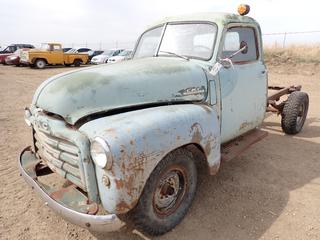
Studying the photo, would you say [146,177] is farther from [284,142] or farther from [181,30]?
[284,142]

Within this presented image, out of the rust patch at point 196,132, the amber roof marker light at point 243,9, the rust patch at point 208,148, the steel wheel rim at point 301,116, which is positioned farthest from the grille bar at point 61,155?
the steel wheel rim at point 301,116

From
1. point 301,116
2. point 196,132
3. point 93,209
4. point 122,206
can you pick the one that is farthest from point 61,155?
point 301,116

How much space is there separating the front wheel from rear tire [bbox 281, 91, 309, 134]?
3322 mm

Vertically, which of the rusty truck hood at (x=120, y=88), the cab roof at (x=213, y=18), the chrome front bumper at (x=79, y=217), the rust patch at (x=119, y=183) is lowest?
the chrome front bumper at (x=79, y=217)

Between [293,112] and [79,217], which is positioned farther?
[293,112]

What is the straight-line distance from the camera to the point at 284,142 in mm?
5840

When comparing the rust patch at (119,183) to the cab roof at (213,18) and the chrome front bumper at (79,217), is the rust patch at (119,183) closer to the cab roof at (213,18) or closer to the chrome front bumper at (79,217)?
the chrome front bumper at (79,217)

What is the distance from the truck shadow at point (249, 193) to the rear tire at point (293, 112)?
17.9 inches

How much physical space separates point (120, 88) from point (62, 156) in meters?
0.80

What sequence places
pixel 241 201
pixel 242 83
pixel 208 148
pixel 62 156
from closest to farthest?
pixel 62 156 → pixel 208 148 → pixel 241 201 → pixel 242 83

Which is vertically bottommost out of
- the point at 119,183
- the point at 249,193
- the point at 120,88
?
the point at 249,193

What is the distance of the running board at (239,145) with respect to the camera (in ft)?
13.0

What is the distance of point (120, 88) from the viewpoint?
9.96ft

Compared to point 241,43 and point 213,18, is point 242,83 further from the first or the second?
point 213,18
